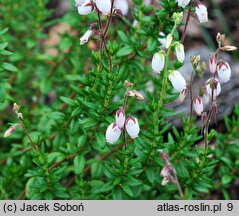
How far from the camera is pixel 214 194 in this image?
627 cm

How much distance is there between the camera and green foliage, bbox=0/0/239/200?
181 inches

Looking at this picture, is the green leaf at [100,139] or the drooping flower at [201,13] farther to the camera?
the green leaf at [100,139]

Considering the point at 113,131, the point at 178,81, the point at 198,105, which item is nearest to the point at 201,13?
the point at 178,81

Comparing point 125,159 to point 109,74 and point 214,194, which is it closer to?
point 109,74

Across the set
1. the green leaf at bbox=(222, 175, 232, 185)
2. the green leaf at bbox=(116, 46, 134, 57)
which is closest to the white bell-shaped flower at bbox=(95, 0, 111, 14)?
the green leaf at bbox=(116, 46, 134, 57)

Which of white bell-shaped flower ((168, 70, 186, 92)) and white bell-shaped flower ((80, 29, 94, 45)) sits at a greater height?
white bell-shaped flower ((80, 29, 94, 45))

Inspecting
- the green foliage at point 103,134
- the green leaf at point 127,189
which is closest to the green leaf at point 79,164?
the green foliage at point 103,134

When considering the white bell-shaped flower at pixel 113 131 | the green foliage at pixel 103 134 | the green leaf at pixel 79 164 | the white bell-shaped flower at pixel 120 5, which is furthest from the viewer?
the green leaf at pixel 79 164

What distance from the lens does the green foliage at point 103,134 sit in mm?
4609

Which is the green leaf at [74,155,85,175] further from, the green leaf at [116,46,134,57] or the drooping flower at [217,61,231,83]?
the drooping flower at [217,61,231,83]

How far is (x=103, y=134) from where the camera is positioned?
191 inches

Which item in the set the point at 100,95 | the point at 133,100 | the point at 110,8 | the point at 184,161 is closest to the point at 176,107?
the point at 133,100

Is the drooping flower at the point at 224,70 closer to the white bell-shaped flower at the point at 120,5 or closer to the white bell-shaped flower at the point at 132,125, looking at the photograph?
the white bell-shaped flower at the point at 132,125

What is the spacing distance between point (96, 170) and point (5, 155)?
125cm
